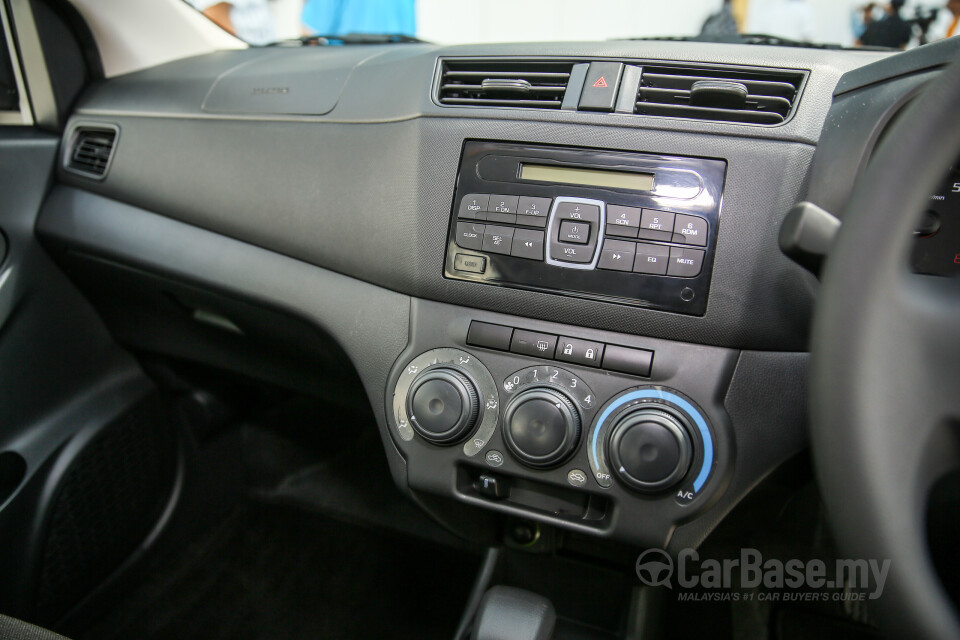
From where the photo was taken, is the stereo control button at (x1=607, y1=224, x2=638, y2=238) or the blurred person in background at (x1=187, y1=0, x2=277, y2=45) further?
the blurred person in background at (x1=187, y1=0, x2=277, y2=45)

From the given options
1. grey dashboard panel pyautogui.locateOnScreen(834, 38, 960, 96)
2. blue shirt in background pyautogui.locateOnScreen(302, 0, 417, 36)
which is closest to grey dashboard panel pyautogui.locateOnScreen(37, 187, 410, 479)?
grey dashboard panel pyautogui.locateOnScreen(834, 38, 960, 96)

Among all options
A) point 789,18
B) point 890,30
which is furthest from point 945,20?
point 789,18

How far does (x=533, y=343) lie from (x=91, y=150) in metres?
0.89

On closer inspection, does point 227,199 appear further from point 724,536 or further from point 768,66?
point 724,536

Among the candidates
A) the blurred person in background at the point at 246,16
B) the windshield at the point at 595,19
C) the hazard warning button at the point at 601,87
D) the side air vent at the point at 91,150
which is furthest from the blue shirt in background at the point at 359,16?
the hazard warning button at the point at 601,87

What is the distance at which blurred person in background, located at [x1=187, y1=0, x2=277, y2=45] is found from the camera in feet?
4.93

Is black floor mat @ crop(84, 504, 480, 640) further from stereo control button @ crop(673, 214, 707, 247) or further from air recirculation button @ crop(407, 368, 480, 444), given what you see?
stereo control button @ crop(673, 214, 707, 247)

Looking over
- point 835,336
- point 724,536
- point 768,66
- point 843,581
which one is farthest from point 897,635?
point 843,581

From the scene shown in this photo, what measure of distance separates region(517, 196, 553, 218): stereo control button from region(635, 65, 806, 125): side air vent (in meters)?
0.15

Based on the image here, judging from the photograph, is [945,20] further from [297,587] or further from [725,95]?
[297,587]

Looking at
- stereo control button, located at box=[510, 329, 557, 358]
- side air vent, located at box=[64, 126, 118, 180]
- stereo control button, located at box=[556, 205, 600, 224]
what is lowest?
stereo control button, located at box=[510, 329, 557, 358]

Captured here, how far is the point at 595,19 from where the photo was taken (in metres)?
2.01

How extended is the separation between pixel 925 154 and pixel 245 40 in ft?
4.34

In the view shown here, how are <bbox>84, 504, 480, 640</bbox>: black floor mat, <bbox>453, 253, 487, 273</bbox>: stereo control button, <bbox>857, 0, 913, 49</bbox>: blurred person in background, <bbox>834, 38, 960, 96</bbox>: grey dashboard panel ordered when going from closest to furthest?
<bbox>834, 38, 960, 96</bbox>: grey dashboard panel
<bbox>453, 253, 487, 273</bbox>: stereo control button
<bbox>857, 0, 913, 49</bbox>: blurred person in background
<bbox>84, 504, 480, 640</bbox>: black floor mat
